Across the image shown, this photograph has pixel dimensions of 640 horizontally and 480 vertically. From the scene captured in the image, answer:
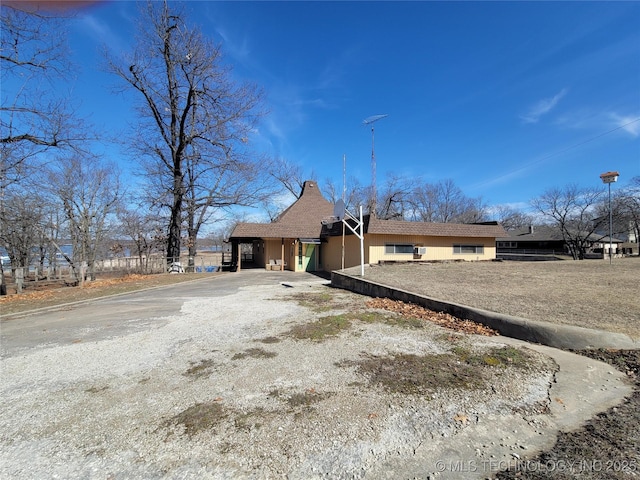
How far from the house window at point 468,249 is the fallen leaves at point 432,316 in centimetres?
1397

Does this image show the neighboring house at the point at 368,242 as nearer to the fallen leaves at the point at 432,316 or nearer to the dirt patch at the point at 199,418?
the fallen leaves at the point at 432,316

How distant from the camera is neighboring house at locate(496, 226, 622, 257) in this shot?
137ft

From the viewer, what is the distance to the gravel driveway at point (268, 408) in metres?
2.22

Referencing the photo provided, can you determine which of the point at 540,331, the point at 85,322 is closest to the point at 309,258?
the point at 85,322

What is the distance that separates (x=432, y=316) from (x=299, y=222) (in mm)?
19727

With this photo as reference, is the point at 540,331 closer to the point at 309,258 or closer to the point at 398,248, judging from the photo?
the point at 398,248

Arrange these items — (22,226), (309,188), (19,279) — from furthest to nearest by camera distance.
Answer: (309,188) → (22,226) → (19,279)

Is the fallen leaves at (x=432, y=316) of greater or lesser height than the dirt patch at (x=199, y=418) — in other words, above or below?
below

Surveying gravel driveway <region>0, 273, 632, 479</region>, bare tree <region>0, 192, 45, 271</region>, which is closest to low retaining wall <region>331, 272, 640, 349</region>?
gravel driveway <region>0, 273, 632, 479</region>

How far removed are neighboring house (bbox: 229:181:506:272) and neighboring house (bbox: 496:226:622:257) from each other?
2404cm

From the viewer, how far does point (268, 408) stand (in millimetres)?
2936

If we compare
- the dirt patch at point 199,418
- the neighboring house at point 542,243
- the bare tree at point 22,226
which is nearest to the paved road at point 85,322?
the dirt patch at point 199,418

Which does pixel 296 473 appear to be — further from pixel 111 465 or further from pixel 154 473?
pixel 111 465

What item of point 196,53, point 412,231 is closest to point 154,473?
point 412,231
